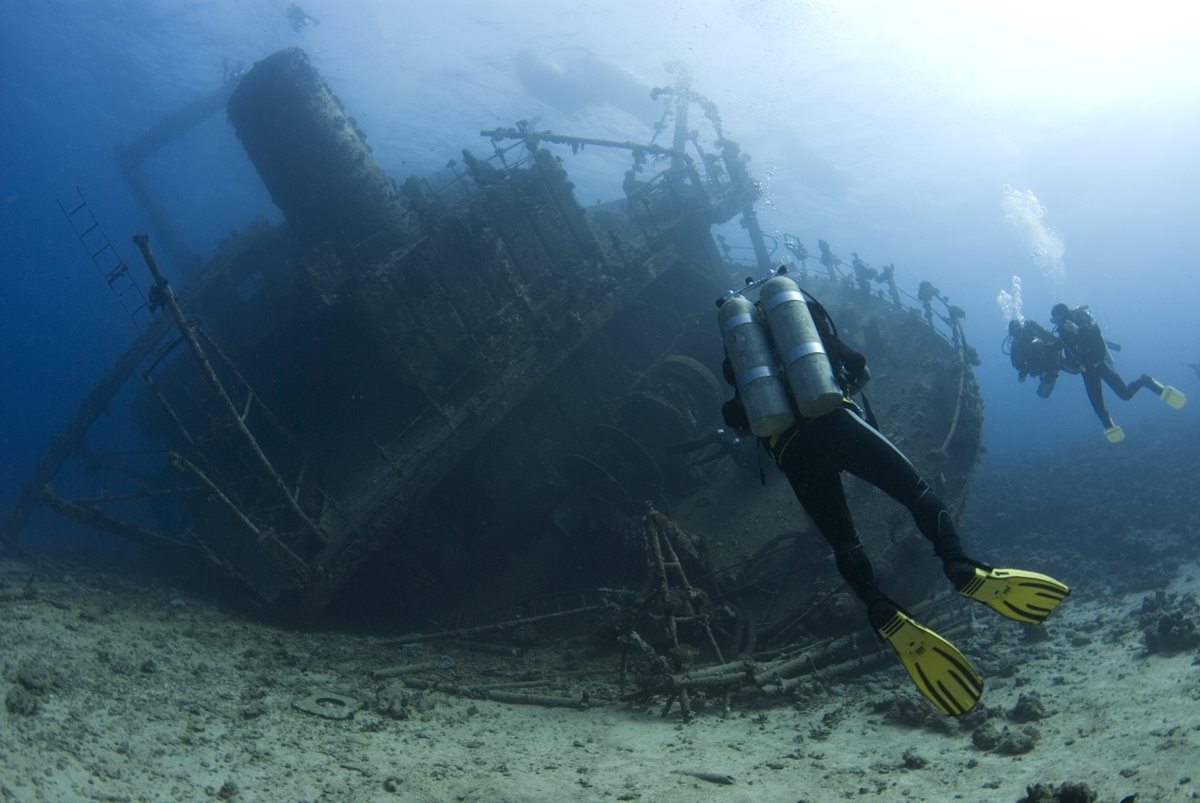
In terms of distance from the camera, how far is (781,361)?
5059mm

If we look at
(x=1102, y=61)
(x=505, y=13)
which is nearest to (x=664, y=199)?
(x=505, y=13)

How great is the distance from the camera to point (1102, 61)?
226 ft

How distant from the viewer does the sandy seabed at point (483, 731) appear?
522cm

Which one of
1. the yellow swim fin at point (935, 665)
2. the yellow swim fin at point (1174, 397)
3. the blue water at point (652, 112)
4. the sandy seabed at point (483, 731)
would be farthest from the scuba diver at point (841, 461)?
the blue water at point (652, 112)

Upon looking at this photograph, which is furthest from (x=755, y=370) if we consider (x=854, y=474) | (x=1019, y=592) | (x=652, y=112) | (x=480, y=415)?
(x=652, y=112)

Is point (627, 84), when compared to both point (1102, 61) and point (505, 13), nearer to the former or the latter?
point (505, 13)

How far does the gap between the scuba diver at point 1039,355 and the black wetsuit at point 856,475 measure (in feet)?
39.5

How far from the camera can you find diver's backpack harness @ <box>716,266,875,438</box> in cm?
478

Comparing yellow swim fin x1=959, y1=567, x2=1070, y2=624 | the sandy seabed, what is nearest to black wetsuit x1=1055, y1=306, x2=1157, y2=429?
the sandy seabed

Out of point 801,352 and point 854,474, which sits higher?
point 801,352

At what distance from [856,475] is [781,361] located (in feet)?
3.32

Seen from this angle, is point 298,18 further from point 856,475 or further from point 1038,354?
point 856,475

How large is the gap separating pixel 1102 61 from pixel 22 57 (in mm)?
96721

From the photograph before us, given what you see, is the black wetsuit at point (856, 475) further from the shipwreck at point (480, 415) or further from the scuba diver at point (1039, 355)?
the scuba diver at point (1039, 355)
